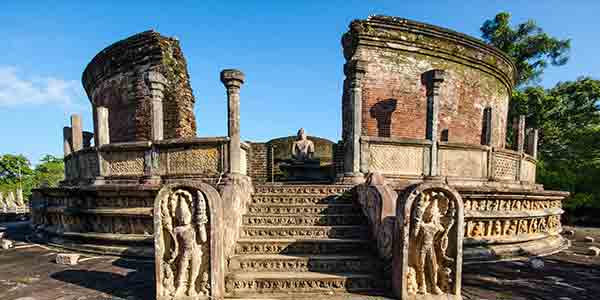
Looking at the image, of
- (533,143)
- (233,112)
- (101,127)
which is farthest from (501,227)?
(101,127)

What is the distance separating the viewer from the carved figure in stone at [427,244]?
307 cm

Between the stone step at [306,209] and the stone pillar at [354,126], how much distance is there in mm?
1093

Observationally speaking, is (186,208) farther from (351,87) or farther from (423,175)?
(423,175)

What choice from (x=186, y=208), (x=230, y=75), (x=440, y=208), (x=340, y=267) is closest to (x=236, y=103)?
(x=230, y=75)

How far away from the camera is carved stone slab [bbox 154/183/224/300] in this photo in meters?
3.11

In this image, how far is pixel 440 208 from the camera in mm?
3162

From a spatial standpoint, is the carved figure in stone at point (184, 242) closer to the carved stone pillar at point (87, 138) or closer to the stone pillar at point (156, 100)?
the stone pillar at point (156, 100)

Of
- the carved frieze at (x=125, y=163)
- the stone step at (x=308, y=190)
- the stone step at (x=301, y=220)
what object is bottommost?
the stone step at (x=301, y=220)

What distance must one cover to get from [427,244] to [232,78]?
4.94 m

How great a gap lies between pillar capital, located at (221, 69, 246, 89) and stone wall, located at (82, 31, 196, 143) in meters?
3.98

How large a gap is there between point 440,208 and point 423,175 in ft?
10.4

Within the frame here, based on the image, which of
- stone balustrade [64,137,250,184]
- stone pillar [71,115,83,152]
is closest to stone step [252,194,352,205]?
stone balustrade [64,137,250,184]

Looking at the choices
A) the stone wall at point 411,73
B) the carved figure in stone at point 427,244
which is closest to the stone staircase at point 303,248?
the carved figure in stone at point 427,244

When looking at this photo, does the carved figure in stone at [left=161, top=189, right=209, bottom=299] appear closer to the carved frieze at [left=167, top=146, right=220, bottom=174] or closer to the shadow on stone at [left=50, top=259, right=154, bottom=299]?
the shadow on stone at [left=50, top=259, right=154, bottom=299]
